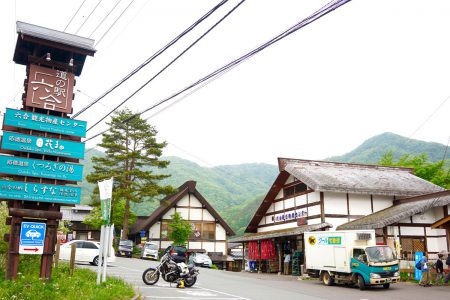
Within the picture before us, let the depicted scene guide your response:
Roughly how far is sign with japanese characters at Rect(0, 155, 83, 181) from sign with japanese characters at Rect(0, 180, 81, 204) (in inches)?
12.7

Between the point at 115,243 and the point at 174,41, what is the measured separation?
139 feet

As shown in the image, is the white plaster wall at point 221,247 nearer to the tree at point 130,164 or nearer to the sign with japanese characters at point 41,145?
the tree at point 130,164

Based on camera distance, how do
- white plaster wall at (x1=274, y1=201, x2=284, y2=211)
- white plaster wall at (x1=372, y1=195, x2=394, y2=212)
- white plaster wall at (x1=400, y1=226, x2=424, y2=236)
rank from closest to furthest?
white plaster wall at (x1=400, y1=226, x2=424, y2=236) → white plaster wall at (x1=372, y1=195, x2=394, y2=212) → white plaster wall at (x1=274, y1=201, x2=284, y2=211)

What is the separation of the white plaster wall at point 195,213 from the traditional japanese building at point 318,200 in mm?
12644

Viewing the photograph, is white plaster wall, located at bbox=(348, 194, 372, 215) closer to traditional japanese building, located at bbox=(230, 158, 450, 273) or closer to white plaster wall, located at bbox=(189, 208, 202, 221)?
traditional japanese building, located at bbox=(230, 158, 450, 273)

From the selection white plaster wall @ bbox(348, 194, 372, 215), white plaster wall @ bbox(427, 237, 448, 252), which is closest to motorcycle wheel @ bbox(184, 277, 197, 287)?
white plaster wall @ bbox(348, 194, 372, 215)

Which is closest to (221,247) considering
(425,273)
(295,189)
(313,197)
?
(295,189)

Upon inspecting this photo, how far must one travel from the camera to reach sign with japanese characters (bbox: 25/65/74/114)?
14281 mm

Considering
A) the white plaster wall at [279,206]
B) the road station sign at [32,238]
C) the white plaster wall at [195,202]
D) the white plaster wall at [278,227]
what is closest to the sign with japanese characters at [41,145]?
the road station sign at [32,238]

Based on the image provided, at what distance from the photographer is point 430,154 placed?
92312 millimetres

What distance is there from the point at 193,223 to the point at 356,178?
23.2 m

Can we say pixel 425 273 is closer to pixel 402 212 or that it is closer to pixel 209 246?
pixel 402 212

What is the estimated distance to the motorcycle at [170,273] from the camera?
16.3m

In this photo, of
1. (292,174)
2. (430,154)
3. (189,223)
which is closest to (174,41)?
(292,174)
